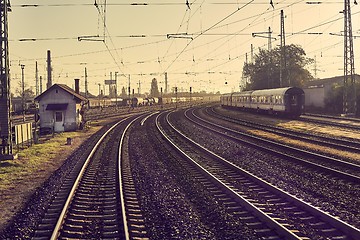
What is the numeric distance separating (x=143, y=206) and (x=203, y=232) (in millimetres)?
2680

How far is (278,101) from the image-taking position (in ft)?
138

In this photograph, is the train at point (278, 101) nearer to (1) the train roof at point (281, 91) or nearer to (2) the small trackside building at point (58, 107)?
(1) the train roof at point (281, 91)

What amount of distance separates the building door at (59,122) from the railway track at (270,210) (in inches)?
981

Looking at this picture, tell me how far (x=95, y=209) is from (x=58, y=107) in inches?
1087

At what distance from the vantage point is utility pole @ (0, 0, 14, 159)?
19.7m

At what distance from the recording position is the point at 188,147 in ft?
76.0

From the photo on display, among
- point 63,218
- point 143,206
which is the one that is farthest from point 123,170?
point 63,218

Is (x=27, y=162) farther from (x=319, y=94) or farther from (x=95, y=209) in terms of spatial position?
(x=319, y=94)

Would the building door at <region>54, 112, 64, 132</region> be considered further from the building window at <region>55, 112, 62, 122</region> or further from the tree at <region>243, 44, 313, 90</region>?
the tree at <region>243, 44, 313, 90</region>

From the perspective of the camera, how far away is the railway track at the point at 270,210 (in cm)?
820

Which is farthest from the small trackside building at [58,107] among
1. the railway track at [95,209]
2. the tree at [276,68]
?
the tree at [276,68]

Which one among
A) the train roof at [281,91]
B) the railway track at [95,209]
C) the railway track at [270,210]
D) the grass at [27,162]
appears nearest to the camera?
the railway track at [270,210]

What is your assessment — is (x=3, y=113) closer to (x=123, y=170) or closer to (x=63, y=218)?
(x=123, y=170)

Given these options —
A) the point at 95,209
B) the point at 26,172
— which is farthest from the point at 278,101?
the point at 95,209
